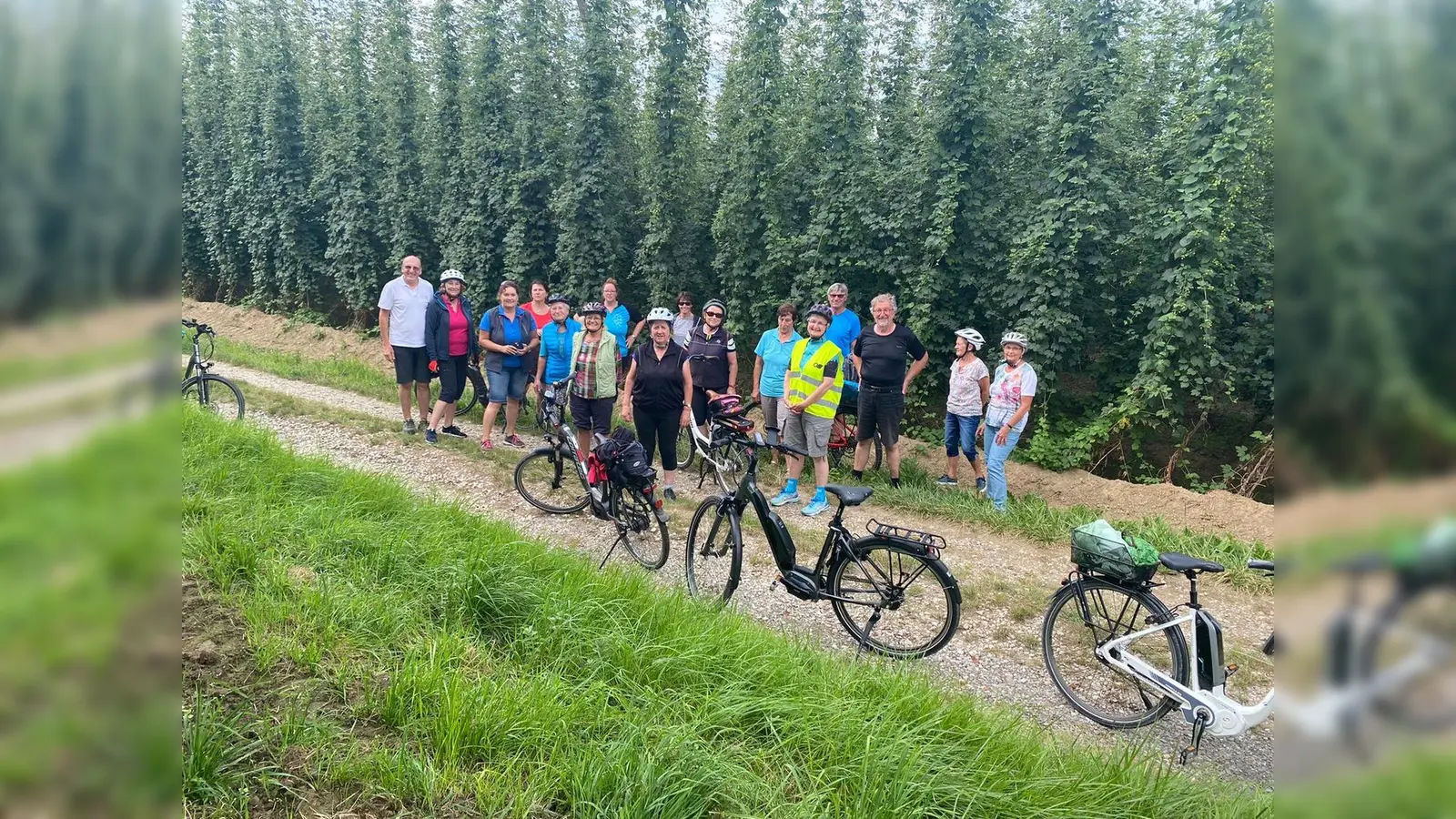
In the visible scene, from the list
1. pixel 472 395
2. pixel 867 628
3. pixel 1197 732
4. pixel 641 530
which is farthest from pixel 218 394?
pixel 1197 732

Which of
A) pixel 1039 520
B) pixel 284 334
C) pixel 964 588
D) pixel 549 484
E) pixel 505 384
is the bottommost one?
pixel 964 588

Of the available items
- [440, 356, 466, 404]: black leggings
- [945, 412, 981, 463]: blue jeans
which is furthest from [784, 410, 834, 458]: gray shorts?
[440, 356, 466, 404]: black leggings

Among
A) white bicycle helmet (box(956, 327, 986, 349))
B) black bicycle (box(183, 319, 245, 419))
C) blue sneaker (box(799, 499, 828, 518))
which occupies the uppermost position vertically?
white bicycle helmet (box(956, 327, 986, 349))

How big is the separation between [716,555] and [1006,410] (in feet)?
11.1

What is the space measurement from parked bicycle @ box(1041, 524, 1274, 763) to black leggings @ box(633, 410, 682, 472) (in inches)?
139

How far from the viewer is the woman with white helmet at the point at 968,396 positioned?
7805 mm

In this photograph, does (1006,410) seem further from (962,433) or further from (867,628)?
(867,628)

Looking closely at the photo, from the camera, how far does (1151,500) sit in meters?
7.82

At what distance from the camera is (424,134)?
1538 cm

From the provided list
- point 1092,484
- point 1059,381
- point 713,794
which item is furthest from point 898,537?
point 1059,381

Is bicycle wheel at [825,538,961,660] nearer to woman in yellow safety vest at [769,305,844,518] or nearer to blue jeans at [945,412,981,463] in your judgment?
woman in yellow safety vest at [769,305,844,518]

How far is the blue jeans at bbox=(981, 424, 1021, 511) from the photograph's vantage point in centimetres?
731
